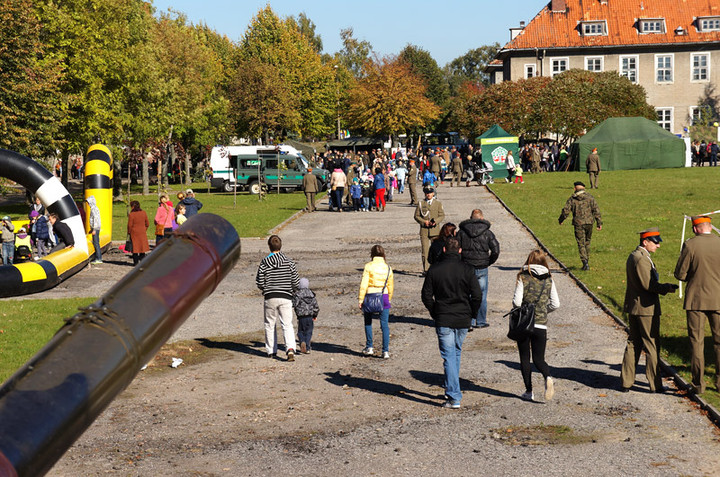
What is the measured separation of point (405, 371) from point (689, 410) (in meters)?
3.59

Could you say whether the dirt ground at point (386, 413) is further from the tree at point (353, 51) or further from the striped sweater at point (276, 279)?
the tree at point (353, 51)

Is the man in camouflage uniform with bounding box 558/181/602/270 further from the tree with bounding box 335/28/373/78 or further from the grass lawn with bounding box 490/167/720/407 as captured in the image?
the tree with bounding box 335/28/373/78

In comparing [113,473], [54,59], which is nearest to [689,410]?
[113,473]

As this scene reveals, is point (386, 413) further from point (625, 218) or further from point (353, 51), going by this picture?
point (353, 51)

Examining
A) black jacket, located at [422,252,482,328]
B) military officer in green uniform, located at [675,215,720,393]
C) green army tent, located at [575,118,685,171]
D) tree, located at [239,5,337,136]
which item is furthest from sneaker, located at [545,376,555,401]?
tree, located at [239,5,337,136]

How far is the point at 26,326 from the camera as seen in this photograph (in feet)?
46.8

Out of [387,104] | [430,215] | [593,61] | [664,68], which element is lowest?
[430,215]

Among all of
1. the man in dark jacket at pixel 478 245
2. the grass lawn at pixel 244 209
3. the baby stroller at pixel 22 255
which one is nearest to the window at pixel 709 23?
the grass lawn at pixel 244 209

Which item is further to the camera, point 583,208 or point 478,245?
point 583,208

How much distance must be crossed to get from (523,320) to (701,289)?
78.9 inches

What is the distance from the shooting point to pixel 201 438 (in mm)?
8672

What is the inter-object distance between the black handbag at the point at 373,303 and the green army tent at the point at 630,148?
38354 mm

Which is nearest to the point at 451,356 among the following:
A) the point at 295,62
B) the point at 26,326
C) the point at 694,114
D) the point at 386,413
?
the point at 386,413

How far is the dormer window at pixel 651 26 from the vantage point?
69.5 metres
